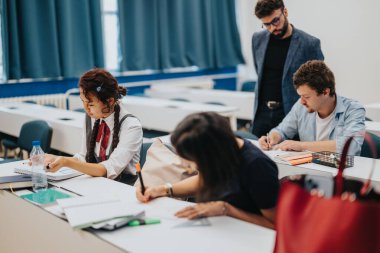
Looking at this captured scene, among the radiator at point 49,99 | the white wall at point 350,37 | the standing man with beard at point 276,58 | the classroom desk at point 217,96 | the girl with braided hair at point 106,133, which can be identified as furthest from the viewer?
the white wall at point 350,37

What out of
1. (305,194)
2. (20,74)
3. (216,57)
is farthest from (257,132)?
(216,57)

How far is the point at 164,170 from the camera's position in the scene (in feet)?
6.66

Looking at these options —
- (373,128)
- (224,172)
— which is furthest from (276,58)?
(224,172)

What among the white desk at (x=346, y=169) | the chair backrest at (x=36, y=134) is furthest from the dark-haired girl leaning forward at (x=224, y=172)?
the chair backrest at (x=36, y=134)

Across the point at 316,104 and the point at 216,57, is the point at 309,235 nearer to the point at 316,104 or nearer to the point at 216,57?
the point at 316,104

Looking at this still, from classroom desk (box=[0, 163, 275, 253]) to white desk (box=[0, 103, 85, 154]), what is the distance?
Answer: 1558mm

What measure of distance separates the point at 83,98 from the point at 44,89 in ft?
12.6

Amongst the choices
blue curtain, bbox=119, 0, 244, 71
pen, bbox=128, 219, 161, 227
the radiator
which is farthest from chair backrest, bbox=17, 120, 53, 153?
blue curtain, bbox=119, 0, 244, 71

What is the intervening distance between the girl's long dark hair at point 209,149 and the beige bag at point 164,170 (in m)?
0.56

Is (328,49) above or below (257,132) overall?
above

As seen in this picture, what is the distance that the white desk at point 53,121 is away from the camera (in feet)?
12.2

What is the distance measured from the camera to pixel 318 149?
2533mm

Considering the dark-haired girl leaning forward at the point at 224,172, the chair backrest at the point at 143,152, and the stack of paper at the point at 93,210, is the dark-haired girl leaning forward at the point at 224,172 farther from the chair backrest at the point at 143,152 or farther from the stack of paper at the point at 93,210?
the chair backrest at the point at 143,152

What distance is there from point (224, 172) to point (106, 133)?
1.20 metres
